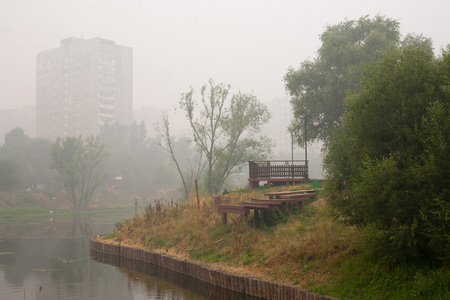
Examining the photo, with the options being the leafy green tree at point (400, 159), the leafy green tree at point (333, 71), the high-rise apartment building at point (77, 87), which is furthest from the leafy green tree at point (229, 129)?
the high-rise apartment building at point (77, 87)

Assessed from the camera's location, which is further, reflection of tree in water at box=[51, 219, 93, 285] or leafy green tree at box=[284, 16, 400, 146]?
leafy green tree at box=[284, 16, 400, 146]

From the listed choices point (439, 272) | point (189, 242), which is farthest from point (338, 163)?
point (189, 242)

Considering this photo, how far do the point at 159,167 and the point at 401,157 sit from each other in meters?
97.6

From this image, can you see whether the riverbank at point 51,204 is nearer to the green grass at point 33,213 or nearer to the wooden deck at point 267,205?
the green grass at point 33,213

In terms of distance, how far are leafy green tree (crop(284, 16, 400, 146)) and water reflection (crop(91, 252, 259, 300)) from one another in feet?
74.3

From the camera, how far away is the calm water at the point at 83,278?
48.3 feet

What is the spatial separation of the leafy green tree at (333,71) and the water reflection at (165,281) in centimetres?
2265

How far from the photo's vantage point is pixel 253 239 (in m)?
16.8

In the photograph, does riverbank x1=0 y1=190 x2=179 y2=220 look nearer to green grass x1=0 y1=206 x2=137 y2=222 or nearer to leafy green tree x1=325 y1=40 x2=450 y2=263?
green grass x1=0 y1=206 x2=137 y2=222

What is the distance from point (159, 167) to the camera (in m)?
106

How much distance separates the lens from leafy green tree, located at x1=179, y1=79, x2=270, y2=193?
47188 millimetres

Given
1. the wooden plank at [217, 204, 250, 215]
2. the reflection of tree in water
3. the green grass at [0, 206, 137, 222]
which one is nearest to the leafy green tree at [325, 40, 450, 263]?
the wooden plank at [217, 204, 250, 215]

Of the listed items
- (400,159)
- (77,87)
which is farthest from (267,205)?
(77,87)

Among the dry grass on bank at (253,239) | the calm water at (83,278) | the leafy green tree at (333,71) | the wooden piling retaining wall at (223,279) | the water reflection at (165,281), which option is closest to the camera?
the wooden piling retaining wall at (223,279)
